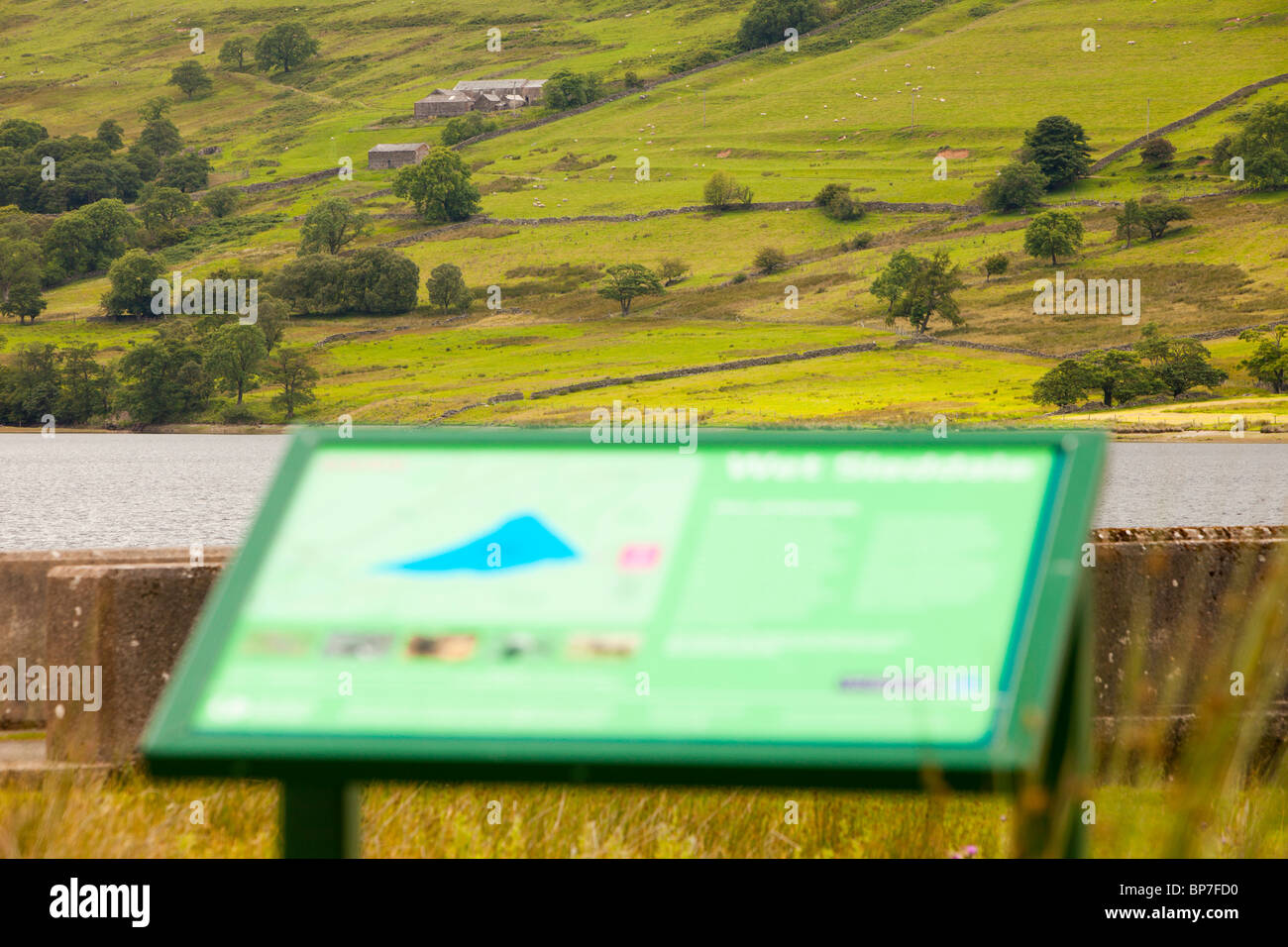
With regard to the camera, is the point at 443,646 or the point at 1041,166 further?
the point at 1041,166

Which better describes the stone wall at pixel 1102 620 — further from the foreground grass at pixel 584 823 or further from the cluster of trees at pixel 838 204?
the cluster of trees at pixel 838 204

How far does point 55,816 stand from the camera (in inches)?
202

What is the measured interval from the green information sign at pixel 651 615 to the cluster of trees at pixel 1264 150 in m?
178

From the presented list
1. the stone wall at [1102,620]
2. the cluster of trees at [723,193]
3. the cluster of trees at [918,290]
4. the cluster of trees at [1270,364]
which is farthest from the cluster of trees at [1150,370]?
the stone wall at [1102,620]

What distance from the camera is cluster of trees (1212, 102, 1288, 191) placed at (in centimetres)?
16238

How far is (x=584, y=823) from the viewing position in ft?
18.0

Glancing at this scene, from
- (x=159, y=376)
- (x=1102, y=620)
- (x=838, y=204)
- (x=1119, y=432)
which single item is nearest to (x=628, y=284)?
(x=838, y=204)

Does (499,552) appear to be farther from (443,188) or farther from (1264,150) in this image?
(443,188)

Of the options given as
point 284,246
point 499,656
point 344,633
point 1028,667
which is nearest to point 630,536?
point 499,656

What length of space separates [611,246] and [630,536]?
180 meters

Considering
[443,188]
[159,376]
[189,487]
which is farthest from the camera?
[443,188]

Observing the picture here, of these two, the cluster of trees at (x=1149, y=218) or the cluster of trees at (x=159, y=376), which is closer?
the cluster of trees at (x=159, y=376)

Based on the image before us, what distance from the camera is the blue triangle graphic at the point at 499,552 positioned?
3844mm

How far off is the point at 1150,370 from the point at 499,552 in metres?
139
